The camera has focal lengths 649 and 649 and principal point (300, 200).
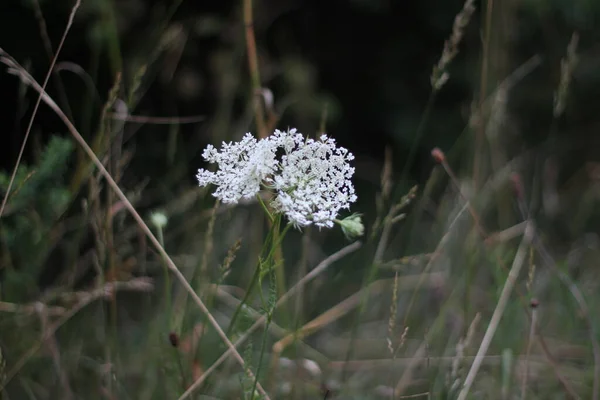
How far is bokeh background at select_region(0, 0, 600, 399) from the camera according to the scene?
1.18 m

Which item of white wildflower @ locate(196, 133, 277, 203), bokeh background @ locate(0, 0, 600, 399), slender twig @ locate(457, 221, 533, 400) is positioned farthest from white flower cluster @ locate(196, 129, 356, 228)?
slender twig @ locate(457, 221, 533, 400)

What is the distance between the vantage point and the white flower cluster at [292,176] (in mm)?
648

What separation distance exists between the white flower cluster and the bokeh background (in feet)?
0.43

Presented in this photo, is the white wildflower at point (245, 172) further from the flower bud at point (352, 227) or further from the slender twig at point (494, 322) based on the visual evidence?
the slender twig at point (494, 322)

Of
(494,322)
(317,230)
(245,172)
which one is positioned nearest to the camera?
(245,172)

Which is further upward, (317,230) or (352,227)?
(317,230)

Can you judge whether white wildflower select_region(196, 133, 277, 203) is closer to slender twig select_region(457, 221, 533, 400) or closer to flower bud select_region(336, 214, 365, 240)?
flower bud select_region(336, 214, 365, 240)

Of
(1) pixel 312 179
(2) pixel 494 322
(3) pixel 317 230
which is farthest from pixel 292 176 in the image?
(3) pixel 317 230

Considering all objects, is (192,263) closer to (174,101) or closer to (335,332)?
(335,332)

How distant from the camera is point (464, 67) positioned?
9.69 feet

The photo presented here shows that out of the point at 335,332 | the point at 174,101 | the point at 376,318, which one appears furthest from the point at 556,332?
the point at 174,101

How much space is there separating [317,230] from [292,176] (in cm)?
184

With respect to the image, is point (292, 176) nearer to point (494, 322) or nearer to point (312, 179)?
point (312, 179)

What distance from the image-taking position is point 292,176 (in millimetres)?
662
